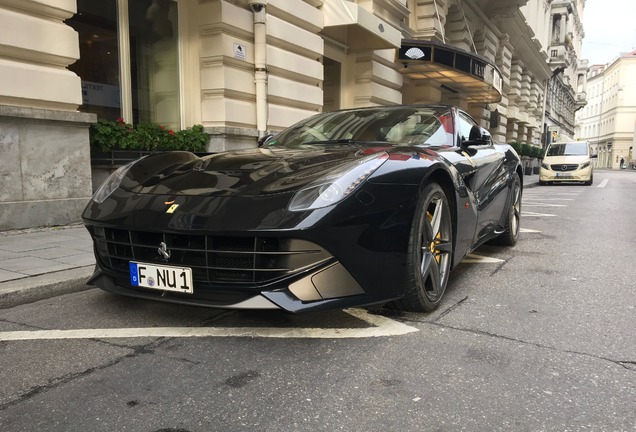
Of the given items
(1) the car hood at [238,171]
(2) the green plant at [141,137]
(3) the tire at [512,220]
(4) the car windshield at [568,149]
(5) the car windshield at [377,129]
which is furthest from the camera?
(4) the car windshield at [568,149]

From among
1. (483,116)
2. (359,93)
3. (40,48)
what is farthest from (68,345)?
(483,116)

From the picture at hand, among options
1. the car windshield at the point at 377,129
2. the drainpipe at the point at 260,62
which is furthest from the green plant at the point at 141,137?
the car windshield at the point at 377,129

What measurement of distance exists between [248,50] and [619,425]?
8182 millimetres

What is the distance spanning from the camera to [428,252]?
3.04 metres

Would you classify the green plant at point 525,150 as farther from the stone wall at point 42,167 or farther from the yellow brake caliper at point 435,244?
the yellow brake caliper at point 435,244

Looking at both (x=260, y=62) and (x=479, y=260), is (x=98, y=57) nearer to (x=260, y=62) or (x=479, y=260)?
(x=260, y=62)

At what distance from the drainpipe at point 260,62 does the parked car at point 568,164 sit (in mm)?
14558

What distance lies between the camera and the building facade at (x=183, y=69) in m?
5.57

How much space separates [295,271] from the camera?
245 cm

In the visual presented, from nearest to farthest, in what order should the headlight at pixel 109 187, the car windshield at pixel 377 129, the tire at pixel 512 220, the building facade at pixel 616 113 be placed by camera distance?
the headlight at pixel 109 187 → the car windshield at pixel 377 129 → the tire at pixel 512 220 → the building facade at pixel 616 113

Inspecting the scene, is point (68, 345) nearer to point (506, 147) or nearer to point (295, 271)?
point (295, 271)

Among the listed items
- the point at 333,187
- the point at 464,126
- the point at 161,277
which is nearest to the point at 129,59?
the point at 464,126

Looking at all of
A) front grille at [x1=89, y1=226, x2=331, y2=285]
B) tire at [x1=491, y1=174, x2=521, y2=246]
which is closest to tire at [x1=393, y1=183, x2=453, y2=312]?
front grille at [x1=89, y1=226, x2=331, y2=285]

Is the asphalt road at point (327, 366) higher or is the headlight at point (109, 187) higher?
the headlight at point (109, 187)
